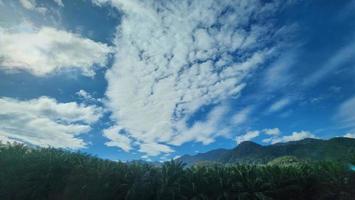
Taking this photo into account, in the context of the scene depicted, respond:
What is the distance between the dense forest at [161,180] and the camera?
1378cm

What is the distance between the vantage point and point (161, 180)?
15.2 m

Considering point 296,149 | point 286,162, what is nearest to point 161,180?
point 286,162

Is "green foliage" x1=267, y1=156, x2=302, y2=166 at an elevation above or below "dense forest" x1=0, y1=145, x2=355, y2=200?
above

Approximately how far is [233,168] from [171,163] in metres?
3.44

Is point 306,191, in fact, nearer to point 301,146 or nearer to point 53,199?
point 53,199

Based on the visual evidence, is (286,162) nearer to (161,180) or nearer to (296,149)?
(161,180)

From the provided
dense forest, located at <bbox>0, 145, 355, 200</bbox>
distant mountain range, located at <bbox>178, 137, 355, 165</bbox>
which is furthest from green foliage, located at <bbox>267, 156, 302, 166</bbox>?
distant mountain range, located at <bbox>178, 137, 355, 165</bbox>

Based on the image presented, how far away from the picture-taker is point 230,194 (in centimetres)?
1398

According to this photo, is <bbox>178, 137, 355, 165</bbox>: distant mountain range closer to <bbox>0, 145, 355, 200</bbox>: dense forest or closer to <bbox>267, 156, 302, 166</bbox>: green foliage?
<bbox>267, 156, 302, 166</bbox>: green foliage

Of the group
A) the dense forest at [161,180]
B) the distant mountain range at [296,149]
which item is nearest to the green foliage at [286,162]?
the dense forest at [161,180]

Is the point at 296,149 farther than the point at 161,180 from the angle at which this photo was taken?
Yes

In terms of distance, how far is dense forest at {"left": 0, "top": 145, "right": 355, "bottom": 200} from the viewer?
13.8 m

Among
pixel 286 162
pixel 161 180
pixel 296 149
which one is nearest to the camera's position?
pixel 161 180

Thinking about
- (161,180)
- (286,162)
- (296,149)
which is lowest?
(161,180)
